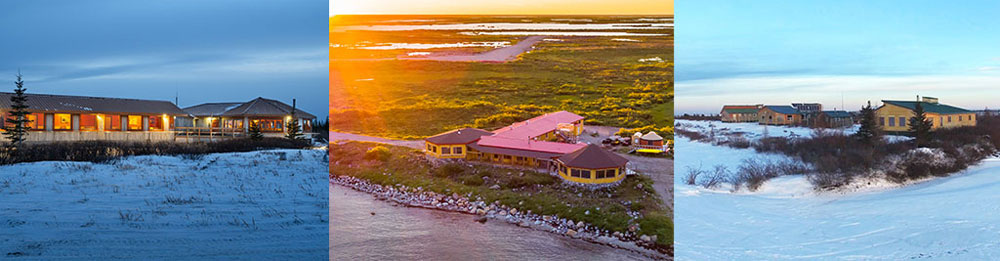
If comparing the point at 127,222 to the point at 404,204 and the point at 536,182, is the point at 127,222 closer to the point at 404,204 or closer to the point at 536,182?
the point at 404,204

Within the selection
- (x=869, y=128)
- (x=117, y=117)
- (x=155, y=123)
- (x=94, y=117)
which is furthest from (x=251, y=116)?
(x=869, y=128)

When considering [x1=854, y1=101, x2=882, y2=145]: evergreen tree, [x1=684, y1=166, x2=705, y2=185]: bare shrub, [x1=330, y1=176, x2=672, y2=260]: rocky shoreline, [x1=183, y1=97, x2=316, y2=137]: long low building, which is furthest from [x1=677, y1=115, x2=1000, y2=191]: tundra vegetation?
[x1=183, y1=97, x2=316, y2=137]: long low building

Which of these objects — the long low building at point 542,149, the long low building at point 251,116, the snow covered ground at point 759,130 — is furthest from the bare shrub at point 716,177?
the long low building at point 251,116

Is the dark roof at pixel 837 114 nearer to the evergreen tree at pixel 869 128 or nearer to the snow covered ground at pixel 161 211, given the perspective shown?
the evergreen tree at pixel 869 128

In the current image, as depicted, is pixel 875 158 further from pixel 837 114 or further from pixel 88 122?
pixel 88 122

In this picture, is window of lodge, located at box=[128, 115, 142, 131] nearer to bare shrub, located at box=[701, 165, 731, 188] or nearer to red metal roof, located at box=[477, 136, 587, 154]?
red metal roof, located at box=[477, 136, 587, 154]
